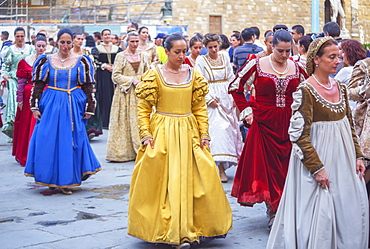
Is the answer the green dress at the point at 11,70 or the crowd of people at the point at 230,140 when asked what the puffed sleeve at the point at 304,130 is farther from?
the green dress at the point at 11,70

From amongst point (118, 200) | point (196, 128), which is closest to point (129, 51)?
point (118, 200)

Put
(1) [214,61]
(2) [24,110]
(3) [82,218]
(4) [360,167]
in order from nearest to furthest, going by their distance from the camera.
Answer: (4) [360,167] → (3) [82,218] → (1) [214,61] → (2) [24,110]

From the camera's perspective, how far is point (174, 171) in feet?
18.0

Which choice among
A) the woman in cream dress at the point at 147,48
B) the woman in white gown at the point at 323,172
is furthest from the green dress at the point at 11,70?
the woman in white gown at the point at 323,172

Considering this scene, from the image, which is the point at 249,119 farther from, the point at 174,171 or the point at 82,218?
the point at 82,218

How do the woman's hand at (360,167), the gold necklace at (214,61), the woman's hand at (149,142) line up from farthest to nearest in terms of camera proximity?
the gold necklace at (214,61) → the woman's hand at (149,142) → the woman's hand at (360,167)

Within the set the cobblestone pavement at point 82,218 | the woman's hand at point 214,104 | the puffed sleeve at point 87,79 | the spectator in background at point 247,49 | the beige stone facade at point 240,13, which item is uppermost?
the beige stone facade at point 240,13

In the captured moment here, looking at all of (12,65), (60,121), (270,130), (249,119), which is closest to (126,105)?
(12,65)

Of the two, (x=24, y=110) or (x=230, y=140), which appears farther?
(x=24, y=110)

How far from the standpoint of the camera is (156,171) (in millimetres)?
5504

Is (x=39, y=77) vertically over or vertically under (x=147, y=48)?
under

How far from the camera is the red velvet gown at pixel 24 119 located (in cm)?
977

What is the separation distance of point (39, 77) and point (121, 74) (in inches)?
105

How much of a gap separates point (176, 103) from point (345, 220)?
5.74 feet
